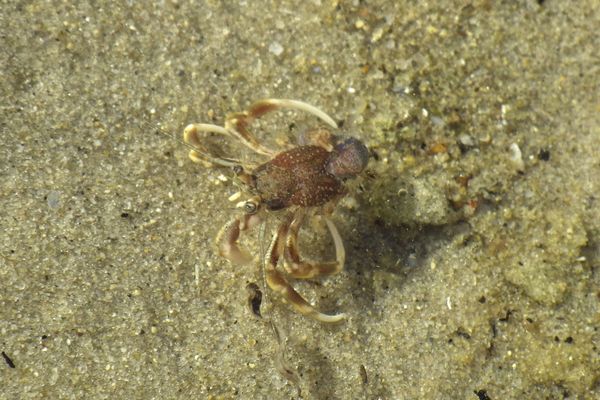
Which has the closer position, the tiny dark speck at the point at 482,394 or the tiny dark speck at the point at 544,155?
the tiny dark speck at the point at 482,394

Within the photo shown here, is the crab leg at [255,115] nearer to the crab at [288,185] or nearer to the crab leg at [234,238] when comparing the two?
the crab at [288,185]

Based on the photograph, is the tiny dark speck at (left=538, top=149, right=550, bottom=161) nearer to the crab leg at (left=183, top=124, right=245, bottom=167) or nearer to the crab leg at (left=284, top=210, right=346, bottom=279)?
the crab leg at (left=284, top=210, right=346, bottom=279)

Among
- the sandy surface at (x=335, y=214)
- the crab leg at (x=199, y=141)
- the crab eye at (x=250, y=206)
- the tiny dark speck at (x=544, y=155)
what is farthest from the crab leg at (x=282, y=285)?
the tiny dark speck at (x=544, y=155)

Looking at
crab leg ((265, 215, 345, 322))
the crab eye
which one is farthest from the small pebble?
crab leg ((265, 215, 345, 322))

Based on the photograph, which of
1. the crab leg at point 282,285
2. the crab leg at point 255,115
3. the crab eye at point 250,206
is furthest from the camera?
the crab leg at point 255,115

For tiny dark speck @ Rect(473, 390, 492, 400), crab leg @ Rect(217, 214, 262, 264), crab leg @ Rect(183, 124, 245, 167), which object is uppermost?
crab leg @ Rect(183, 124, 245, 167)

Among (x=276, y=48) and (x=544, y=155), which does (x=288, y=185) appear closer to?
(x=276, y=48)
